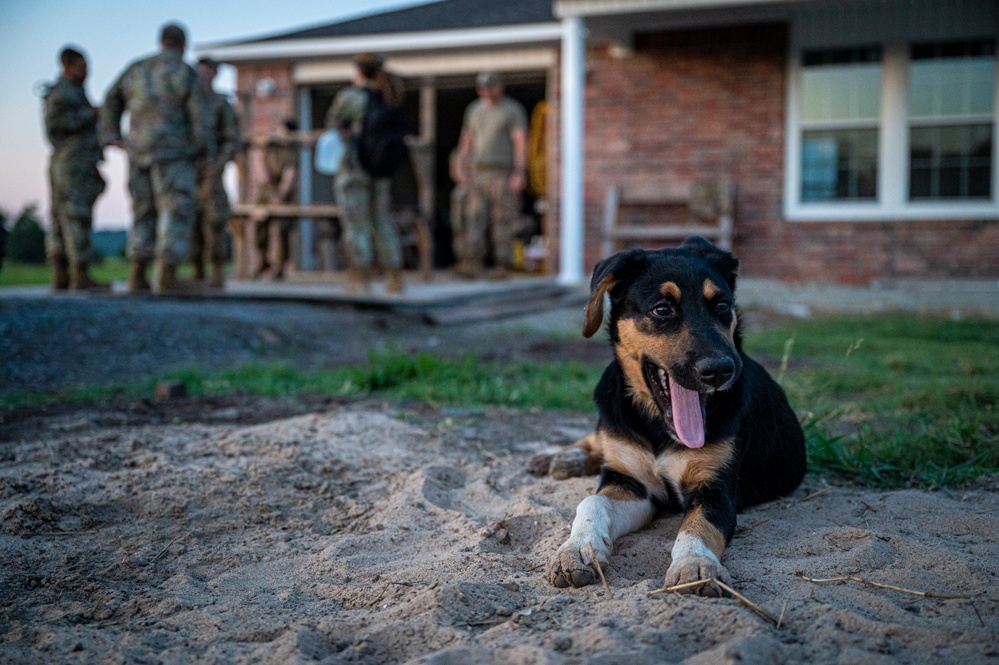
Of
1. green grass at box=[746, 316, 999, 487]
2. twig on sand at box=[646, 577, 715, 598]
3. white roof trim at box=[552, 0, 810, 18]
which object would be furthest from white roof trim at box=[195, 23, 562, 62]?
twig on sand at box=[646, 577, 715, 598]

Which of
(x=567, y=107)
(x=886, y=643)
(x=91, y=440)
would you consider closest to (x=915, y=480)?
(x=886, y=643)

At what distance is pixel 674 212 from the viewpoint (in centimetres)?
1396

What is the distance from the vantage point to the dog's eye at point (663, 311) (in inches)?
128

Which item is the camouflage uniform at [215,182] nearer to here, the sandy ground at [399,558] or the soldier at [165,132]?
the soldier at [165,132]

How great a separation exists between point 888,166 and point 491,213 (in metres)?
6.00

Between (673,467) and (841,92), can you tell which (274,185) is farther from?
(673,467)

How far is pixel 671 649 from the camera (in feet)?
7.29

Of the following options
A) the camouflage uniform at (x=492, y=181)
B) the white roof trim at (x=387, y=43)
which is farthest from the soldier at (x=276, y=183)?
the camouflage uniform at (x=492, y=181)

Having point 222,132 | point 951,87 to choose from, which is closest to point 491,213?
point 222,132

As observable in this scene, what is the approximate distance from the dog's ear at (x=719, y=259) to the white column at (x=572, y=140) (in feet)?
30.1

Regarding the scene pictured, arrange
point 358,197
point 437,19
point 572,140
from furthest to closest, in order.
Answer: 1. point 437,19
2. point 572,140
3. point 358,197

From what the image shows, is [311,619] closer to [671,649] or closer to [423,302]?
[671,649]

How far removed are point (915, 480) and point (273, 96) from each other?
15.0 metres

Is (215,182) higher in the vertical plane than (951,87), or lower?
lower
